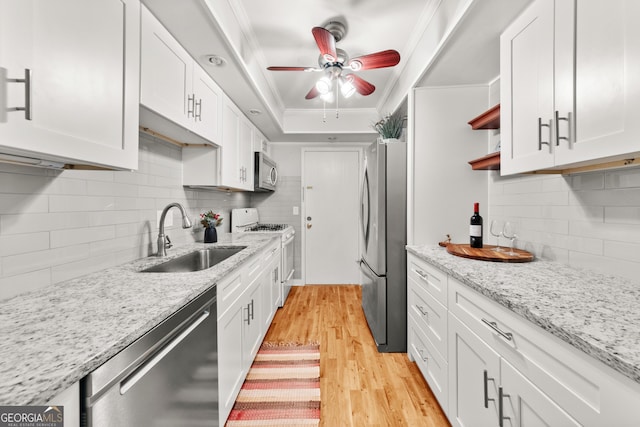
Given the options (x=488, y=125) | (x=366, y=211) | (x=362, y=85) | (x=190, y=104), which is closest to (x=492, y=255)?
(x=488, y=125)

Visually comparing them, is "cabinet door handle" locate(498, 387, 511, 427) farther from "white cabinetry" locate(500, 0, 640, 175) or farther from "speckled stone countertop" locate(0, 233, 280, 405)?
"speckled stone countertop" locate(0, 233, 280, 405)

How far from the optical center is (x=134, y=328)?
29.0 inches

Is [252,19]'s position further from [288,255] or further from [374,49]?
[288,255]

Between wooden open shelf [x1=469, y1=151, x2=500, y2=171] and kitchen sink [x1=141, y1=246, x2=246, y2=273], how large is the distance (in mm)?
1867

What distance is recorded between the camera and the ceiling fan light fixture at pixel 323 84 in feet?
6.73

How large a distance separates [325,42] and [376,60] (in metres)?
0.39

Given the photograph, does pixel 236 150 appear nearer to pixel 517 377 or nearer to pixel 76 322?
pixel 76 322

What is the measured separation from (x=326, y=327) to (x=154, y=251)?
1751mm

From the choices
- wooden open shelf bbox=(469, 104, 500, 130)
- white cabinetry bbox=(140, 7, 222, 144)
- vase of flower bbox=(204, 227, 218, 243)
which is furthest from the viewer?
vase of flower bbox=(204, 227, 218, 243)

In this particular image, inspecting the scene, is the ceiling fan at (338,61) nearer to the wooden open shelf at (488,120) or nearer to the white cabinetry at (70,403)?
the wooden open shelf at (488,120)

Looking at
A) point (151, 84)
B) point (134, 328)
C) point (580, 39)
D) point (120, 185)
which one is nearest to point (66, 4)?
point (151, 84)

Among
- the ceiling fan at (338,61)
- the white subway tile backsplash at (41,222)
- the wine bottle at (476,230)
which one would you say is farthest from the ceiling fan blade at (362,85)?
the white subway tile backsplash at (41,222)

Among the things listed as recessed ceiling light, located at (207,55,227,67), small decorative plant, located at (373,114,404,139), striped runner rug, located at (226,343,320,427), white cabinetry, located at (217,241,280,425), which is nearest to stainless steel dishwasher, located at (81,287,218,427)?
white cabinetry, located at (217,241,280,425)

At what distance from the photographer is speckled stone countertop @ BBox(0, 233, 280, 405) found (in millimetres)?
526
